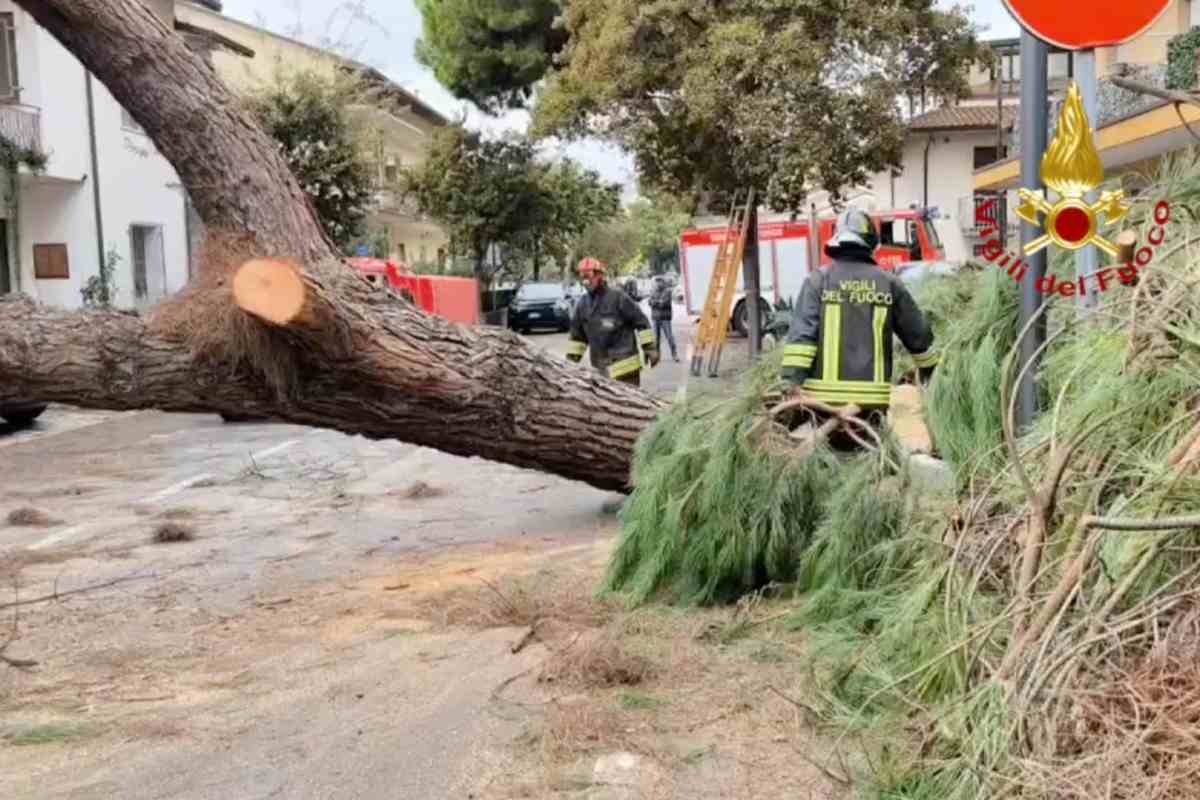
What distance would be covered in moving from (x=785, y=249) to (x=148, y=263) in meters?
12.6

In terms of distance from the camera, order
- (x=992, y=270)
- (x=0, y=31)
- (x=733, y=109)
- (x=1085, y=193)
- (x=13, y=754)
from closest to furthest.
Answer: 1. (x=1085, y=193)
2. (x=13, y=754)
3. (x=992, y=270)
4. (x=733, y=109)
5. (x=0, y=31)

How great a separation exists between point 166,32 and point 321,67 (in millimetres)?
20795

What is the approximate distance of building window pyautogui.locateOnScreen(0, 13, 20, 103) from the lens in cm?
2035

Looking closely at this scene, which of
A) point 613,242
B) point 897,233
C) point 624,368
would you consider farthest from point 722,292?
point 613,242

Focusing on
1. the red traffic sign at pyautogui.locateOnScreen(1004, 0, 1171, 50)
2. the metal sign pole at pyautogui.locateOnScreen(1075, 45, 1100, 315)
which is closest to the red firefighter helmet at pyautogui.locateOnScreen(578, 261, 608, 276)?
the metal sign pole at pyautogui.locateOnScreen(1075, 45, 1100, 315)

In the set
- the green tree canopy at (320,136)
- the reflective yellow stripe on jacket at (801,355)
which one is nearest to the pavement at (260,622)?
the reflective yellow stripe on jacket at (801,355)

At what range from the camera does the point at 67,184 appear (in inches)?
851

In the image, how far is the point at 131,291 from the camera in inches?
937

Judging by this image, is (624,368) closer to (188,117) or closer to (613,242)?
(188,117)

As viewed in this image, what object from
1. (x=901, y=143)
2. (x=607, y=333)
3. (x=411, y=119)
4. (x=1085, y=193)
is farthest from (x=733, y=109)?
(x=411, y=119)

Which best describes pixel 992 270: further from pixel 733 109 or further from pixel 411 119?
pixel 411 119

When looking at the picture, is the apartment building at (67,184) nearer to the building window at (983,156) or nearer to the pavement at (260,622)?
the pavement at (260,622)

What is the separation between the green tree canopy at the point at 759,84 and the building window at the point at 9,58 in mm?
8807

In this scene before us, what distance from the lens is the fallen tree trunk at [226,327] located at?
5738 millimetres
